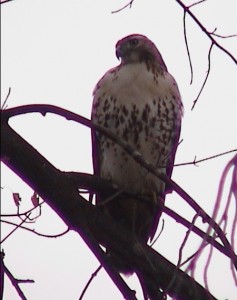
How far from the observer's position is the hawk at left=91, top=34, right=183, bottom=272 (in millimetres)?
3469

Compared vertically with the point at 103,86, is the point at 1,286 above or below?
below

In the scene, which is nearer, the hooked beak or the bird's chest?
the bird's chest

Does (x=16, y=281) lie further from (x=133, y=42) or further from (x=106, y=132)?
(x=133, y=42)

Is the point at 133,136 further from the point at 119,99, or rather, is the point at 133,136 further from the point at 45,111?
the point at 45,111

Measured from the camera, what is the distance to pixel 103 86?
3627mm

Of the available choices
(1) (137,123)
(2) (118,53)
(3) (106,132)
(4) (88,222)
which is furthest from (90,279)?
(2) (118,53)

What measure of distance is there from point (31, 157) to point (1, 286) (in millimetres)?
451

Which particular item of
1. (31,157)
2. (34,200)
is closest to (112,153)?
(34,200)

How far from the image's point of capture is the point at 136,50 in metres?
3.72

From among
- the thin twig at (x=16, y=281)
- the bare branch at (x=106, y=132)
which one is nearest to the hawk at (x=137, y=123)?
the thin twig at (x=16, y=281)

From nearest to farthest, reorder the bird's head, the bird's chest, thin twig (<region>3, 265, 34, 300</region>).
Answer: thin twig (<region>3, 265, 34, 300</region>) < the bird's chest < the bird's head

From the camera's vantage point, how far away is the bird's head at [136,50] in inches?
146

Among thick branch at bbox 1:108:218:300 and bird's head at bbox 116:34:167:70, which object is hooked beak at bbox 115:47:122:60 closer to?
bird's head at bbox 116:34:167:70

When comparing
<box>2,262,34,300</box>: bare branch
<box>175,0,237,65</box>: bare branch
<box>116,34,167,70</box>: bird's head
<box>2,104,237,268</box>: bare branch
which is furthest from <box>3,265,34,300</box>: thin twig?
<box>116,34,167,70</box>: bird's head
